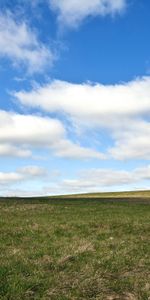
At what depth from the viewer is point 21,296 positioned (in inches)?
459

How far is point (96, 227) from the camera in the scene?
88.3 feet

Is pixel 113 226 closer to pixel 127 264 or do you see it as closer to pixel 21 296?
pixel 127 264

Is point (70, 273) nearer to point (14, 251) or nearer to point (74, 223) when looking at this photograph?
point (14, 251)

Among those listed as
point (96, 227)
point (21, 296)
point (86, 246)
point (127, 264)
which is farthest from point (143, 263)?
point (96, 227)

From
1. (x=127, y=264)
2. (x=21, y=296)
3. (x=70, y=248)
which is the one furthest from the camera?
(x=70, y=248)

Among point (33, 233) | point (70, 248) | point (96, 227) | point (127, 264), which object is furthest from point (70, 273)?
point (96, 227)

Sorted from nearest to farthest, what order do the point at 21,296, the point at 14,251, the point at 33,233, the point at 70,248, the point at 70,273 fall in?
the point at 21,296
the point at 70,273
the point at 14,251
the point at 70,248
the point at 33,233

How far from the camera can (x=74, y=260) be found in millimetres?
16812

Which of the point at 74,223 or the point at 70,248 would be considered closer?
the point at 70,248

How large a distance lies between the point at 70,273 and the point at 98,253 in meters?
4.00

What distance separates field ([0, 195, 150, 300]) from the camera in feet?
41.0

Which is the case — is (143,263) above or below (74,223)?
below

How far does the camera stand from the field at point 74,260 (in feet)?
41.0

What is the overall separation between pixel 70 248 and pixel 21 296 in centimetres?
758
